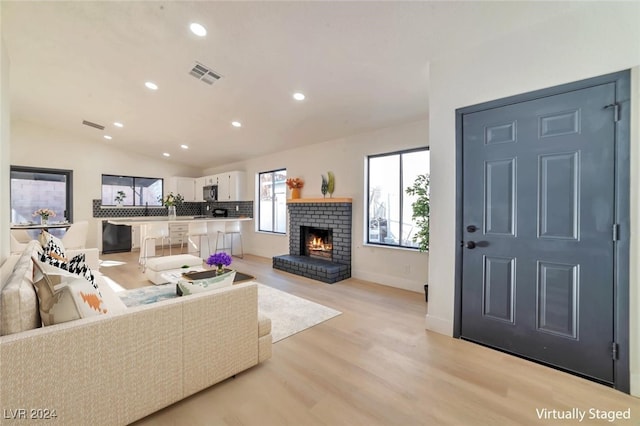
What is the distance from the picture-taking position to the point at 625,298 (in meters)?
1.87

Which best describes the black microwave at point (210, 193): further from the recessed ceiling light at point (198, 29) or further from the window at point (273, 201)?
the recessed ceiling light at point (198, 29)

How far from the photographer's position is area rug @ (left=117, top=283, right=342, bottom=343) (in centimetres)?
285

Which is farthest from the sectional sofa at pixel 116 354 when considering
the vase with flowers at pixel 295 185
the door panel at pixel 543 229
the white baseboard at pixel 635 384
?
the vase with flowers at pixel 295 185

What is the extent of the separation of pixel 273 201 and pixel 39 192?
5.50 meters

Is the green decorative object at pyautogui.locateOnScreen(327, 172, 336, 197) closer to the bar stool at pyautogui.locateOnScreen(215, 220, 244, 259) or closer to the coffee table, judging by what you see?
the coffee table

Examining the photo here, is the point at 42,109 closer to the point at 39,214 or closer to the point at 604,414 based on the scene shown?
the point at 39,214

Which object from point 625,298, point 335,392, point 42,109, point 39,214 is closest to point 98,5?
point 335,392

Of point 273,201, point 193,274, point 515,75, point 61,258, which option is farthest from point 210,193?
point 515,75

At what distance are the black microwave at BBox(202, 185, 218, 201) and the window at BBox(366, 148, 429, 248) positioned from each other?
507 centimetres

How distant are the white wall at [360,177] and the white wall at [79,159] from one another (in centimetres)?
456

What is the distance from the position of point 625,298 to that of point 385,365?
174 centimetres

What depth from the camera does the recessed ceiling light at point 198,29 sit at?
8.39 feet

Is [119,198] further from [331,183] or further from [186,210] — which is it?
[331,183]

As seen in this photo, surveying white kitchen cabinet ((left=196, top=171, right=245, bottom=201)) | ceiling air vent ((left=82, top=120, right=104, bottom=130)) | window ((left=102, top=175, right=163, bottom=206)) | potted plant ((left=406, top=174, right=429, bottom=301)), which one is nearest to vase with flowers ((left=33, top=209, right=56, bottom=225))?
window ((left=102, top=175, right=163, bottom=206))
